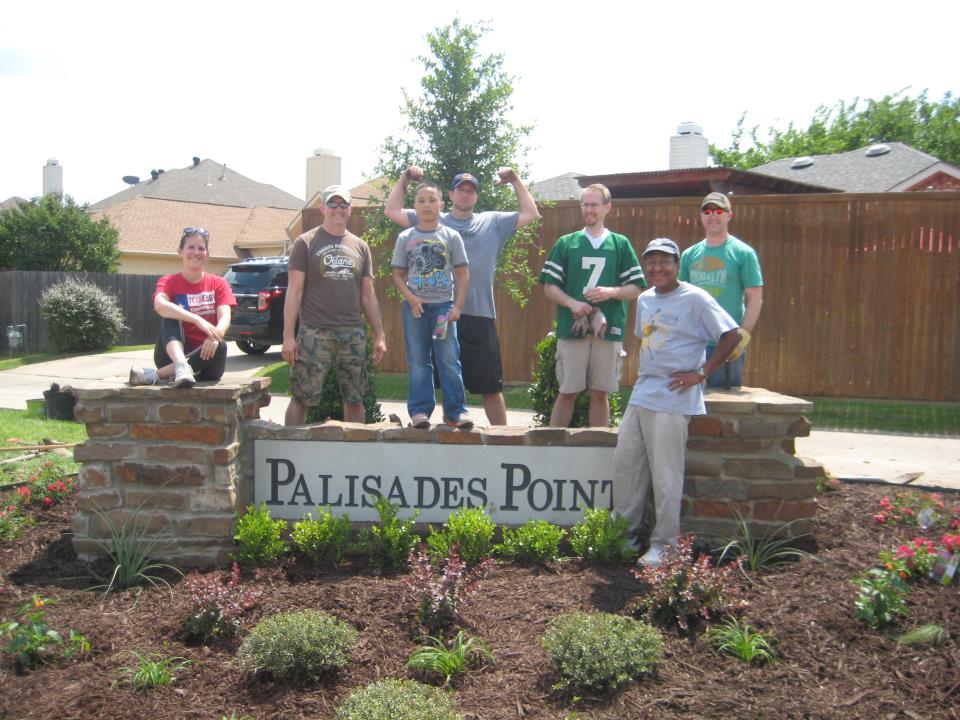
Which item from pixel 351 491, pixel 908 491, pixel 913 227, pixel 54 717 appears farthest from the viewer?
pixel 913 227

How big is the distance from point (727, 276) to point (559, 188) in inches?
582

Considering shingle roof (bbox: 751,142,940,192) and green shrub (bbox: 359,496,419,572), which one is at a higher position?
shingle roof (bbox: 751,142,940,192)

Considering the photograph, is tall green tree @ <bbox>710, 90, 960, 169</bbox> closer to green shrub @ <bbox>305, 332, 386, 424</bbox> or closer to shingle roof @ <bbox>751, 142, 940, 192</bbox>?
shingle roof @ <bbox>751, 142, 940, 192</bbox>

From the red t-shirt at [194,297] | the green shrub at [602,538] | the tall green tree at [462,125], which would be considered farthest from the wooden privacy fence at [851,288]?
the green shrub at [602,538]

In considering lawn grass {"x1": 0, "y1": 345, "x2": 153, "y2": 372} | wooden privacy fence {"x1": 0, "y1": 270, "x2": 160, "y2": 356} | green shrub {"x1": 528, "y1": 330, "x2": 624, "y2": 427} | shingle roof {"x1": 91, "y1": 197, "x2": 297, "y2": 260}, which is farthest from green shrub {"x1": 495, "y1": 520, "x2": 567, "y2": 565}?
shingle roof {"x1": 91, "y1": 197, "x2": 297, "y2": 260}

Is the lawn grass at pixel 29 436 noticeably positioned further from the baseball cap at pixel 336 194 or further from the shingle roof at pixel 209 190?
the shingle roof at pixel 209 190

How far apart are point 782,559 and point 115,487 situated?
3.52 m

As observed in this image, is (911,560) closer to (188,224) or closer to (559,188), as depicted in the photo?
(559,188)

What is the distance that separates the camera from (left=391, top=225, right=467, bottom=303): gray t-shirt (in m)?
5.02

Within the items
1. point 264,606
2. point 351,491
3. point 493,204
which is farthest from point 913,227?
point 264,606

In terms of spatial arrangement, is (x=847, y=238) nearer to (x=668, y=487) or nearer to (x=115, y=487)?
(x=668, y=487)

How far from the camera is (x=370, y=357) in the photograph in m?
6.04

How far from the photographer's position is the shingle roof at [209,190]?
3331 cm

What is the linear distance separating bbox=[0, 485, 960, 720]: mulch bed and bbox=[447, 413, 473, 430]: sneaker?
0.82 meters
